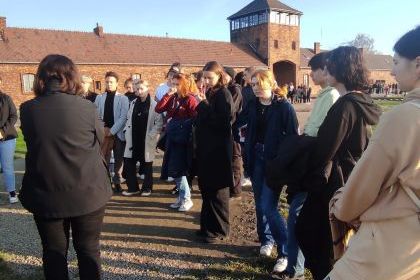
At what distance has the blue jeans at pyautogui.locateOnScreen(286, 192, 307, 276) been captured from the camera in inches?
144

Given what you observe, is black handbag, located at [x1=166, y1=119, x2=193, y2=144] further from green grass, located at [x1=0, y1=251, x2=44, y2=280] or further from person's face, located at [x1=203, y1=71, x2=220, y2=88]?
green grass, located at [x1=0, y1=251, x2=44, y2=280]

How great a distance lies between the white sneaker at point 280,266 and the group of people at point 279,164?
1cm

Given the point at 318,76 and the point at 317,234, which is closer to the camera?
the point at 317,234

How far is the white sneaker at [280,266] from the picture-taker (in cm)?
400

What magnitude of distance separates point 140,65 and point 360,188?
37457 mm

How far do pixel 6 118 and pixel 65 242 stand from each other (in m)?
3.90

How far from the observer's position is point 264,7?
149 feet

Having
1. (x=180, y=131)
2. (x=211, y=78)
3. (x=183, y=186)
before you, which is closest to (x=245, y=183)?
(x=183, y=186)

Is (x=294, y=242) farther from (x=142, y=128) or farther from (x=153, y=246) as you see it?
(x=142, y=128)

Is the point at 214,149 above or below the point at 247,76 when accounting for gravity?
below

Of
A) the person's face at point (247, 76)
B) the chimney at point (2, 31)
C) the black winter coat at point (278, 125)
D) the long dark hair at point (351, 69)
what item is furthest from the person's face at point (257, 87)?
the chimney at point (2, 31)

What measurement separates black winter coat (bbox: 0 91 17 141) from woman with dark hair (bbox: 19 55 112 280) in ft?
12.2

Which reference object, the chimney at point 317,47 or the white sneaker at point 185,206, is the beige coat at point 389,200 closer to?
the white sneaker at point 185,206

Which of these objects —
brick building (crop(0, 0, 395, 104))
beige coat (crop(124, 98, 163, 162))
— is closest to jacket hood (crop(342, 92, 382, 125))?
beige coat (crop(124, 98, 163, 162))
